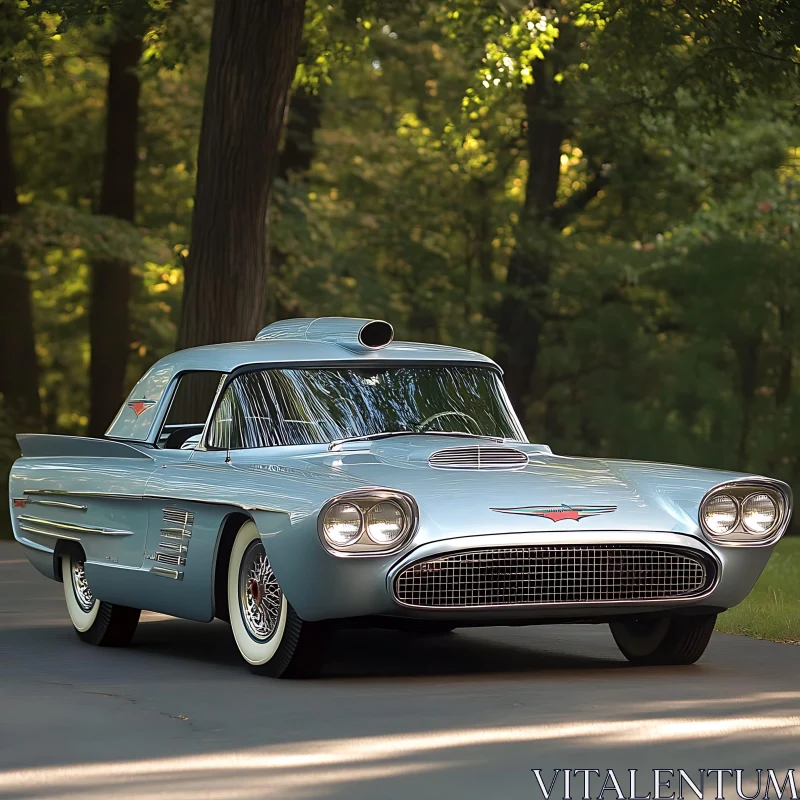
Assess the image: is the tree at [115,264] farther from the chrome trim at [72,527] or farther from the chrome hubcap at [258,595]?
the chrome hubcap at [258,595]

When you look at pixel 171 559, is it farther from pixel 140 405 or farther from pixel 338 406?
pixel 140 405

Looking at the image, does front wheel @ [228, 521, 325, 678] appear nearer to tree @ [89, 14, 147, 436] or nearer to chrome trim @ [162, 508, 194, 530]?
chrome trim @ [162, 508, 194, 530]

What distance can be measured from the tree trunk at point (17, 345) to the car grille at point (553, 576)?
2117cm

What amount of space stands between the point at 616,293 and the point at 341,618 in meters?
26.0

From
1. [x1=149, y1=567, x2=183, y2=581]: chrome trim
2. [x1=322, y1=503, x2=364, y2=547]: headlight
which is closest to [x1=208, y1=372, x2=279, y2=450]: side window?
[x1=149, y1=567, x2=183, y2=581]: chrome trim

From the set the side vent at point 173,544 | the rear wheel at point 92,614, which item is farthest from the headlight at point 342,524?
the rear wheel at point 92,614

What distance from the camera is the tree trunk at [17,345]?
28.8 metres

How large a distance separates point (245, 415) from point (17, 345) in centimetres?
2030

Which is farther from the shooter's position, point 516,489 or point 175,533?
point 175,533

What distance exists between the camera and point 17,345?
29125 millimetres

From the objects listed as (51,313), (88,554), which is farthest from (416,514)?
(51,313)

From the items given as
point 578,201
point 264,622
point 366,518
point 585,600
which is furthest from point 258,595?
point 578,201

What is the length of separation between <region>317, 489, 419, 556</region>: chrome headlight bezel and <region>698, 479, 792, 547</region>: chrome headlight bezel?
147cm

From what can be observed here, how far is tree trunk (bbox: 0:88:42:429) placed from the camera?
1133 inches
